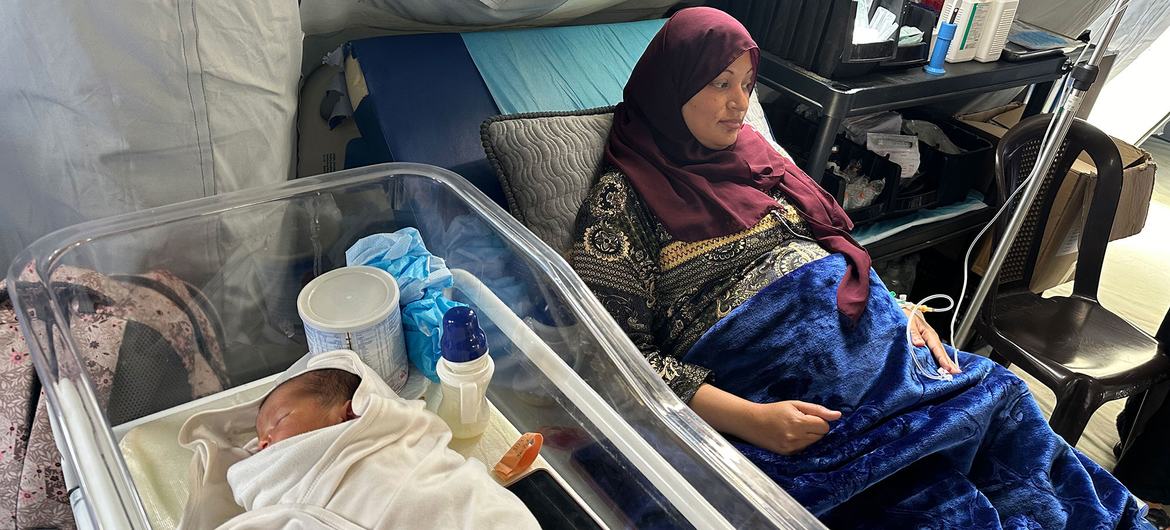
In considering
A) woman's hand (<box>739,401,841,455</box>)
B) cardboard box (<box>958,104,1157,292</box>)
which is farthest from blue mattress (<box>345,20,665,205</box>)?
cardboard box (<box>958,104,1157,292</box>)

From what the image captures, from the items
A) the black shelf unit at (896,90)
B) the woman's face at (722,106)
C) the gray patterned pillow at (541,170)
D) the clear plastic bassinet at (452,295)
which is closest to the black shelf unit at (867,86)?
the black shelf unit at (896,90)

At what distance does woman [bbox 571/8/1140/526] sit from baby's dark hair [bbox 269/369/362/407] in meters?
0.46

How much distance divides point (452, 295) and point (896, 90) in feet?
4.14

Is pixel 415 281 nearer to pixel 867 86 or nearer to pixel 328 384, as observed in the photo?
pixel 328 384

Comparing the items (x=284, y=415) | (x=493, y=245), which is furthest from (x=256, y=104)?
(x=284, y=415)

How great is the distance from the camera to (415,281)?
1057 millimetres

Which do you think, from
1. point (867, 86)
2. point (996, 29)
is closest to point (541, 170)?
point (867, 86)

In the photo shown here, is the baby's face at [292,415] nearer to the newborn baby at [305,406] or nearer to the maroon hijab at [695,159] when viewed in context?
the newborn baby at [305,406]

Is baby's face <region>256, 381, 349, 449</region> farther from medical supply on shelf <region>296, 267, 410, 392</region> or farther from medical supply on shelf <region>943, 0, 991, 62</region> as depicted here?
medical supply on shelf <region>943, 0, 991, 62</region>

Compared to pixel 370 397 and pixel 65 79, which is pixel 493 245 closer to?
pixel 370 397

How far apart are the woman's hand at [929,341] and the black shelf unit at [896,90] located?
517 millimetres

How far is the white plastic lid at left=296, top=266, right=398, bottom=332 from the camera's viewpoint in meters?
0.95

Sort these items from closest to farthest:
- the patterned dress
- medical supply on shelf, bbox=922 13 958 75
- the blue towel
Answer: the patterned dress < the blue towel < medical supply on shelf, bbox=922 13 958 75

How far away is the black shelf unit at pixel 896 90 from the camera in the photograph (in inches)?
69.3
